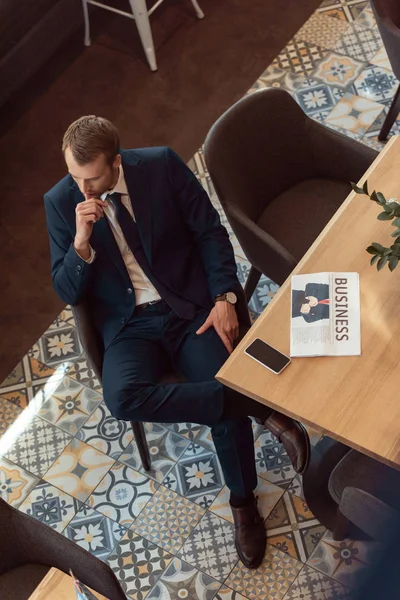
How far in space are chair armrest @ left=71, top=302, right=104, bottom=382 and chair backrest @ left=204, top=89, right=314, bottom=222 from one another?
23.8 inches

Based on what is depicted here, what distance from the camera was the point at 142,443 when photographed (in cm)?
295

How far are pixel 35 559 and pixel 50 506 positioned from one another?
2.60 ft

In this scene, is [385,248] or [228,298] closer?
[385,248]

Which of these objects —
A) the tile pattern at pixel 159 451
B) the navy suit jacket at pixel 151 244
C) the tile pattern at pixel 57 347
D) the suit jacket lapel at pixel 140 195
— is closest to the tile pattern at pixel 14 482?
the tile pattern at pixel 159 451

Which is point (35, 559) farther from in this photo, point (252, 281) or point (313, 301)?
point (252, 281)

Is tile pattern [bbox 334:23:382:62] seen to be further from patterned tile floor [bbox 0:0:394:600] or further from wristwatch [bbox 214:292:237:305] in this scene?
wristwatch [bbox 214:292:237:305]

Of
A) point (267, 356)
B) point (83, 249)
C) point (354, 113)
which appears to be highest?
point (354, 113)

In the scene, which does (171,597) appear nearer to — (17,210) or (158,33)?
(17,210)

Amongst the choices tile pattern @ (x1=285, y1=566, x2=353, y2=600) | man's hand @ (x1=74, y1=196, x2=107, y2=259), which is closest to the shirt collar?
man's hand @ (x1=74, y1=196, x2=107, y2=259)

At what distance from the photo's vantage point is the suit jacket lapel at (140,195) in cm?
261

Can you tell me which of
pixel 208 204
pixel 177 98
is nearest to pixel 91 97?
pixel 177 98

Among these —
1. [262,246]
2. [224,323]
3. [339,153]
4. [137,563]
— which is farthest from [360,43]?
[137,563]

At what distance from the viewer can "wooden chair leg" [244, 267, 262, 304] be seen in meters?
3.14

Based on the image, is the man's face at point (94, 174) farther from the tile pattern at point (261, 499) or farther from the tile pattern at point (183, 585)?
the tile pattern at point (183, 585)
